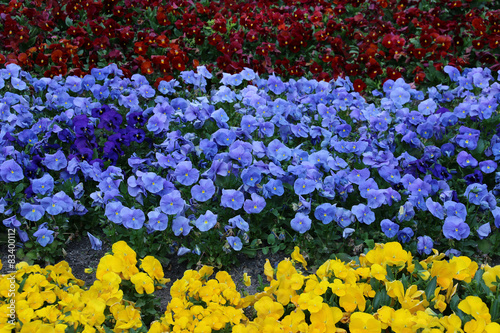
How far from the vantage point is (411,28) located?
6.25 m

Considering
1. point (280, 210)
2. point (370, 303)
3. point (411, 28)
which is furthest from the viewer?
point (411, 28)

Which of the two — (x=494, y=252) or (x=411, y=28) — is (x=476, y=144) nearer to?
(x=494, y=252)

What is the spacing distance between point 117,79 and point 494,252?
3.40 m

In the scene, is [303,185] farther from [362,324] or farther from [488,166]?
[488,166]

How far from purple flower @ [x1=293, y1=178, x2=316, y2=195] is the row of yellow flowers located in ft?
2.18

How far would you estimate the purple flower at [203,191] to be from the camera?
3.19m

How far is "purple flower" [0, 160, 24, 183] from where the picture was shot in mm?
3277

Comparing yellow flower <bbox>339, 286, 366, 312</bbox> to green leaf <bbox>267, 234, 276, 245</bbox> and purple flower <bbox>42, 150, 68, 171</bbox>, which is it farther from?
purple flower <bbox>42, 150, 68, 171</bbox>

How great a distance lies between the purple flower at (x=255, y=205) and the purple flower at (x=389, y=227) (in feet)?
2.54

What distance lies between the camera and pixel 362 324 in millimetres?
2219

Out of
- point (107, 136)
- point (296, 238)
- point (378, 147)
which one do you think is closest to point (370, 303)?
point (296, 238)

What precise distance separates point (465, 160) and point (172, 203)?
2.19 m

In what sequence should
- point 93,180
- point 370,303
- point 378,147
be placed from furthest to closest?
1. point 378,147
2. point 93,180
3. point 370,303

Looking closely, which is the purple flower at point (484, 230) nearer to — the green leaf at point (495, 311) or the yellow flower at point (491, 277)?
the yellow flower at point (491, 277)
